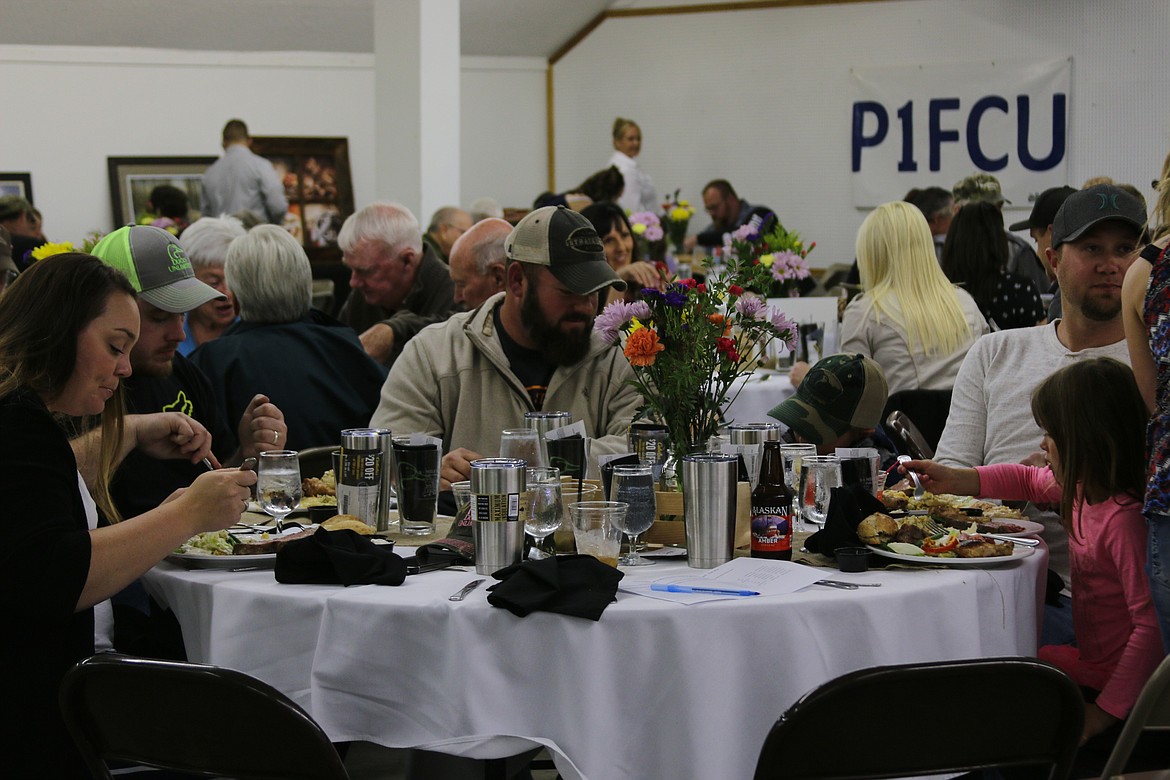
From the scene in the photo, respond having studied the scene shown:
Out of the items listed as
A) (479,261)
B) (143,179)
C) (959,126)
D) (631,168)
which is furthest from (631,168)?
(479,261)

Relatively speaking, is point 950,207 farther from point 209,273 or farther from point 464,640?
point 464,640

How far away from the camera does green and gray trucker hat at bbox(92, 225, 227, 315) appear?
3080mm

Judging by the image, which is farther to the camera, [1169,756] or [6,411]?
[1169,756]

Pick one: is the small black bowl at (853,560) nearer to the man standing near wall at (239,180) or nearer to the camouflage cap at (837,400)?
the camouflage cap at (837,400)

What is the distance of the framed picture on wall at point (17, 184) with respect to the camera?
10805 mm

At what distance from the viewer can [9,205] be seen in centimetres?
795

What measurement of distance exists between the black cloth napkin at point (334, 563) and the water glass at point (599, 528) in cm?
30

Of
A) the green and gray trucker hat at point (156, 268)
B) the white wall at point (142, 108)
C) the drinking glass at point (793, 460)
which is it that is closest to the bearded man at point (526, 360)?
the green and gray trucker hat at point (156, 268)

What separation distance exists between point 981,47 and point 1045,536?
340 inches

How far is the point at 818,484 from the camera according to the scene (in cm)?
240

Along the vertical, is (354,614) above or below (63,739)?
above

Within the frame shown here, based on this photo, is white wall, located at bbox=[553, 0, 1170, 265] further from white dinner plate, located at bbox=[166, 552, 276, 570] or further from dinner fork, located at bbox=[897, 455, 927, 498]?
white dinner plate, located at bbox=[166, 552, 276, 570]

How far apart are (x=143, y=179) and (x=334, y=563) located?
392 inches

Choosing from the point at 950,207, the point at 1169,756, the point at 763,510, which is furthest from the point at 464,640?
the point at 950,207
